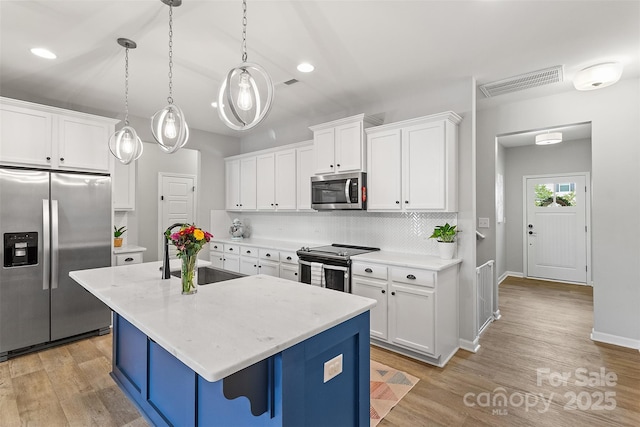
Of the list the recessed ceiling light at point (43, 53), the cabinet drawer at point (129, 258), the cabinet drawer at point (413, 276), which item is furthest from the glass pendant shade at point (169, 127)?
the cabinet drawer at point (129, 258)

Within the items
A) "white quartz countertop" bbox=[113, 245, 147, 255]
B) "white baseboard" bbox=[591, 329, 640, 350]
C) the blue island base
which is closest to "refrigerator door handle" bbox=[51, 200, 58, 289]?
"white quartz countertop" bbox=[113, 245, 147, 255]

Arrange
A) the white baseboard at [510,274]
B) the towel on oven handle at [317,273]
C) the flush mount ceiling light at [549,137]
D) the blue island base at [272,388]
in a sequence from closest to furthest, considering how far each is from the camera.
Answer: the blue island base at [272,388], the towel on oven handle at [317,273], the flush mount ceiling light at [549,137], the white baseboard at [510,274]

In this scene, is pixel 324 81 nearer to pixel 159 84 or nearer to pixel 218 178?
pixel 159 84

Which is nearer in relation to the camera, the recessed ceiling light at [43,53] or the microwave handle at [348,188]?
the recessed ceiling light at [43,53]

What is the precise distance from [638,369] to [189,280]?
3.76 meters

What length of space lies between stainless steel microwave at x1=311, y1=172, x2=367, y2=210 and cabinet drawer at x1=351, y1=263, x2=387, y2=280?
673mm

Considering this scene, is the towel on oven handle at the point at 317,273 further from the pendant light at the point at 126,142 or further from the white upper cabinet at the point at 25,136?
the white upper cabinet at the point at 25,136

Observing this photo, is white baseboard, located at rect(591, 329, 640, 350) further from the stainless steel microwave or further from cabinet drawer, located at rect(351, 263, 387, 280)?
the stainless steel microwave

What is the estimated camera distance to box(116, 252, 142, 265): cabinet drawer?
3783 mm

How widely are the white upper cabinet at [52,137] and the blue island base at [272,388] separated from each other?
7.38 ft

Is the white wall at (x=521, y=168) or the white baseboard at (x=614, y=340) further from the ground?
the white wall at (x=521, y=168)

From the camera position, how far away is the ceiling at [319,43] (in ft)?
6.97

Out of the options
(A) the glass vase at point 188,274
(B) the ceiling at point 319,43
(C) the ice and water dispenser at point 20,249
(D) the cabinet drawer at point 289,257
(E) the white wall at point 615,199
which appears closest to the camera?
(A) the glass vase at point 188,274

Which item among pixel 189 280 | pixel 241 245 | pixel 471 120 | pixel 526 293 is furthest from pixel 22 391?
pixel 526 293
